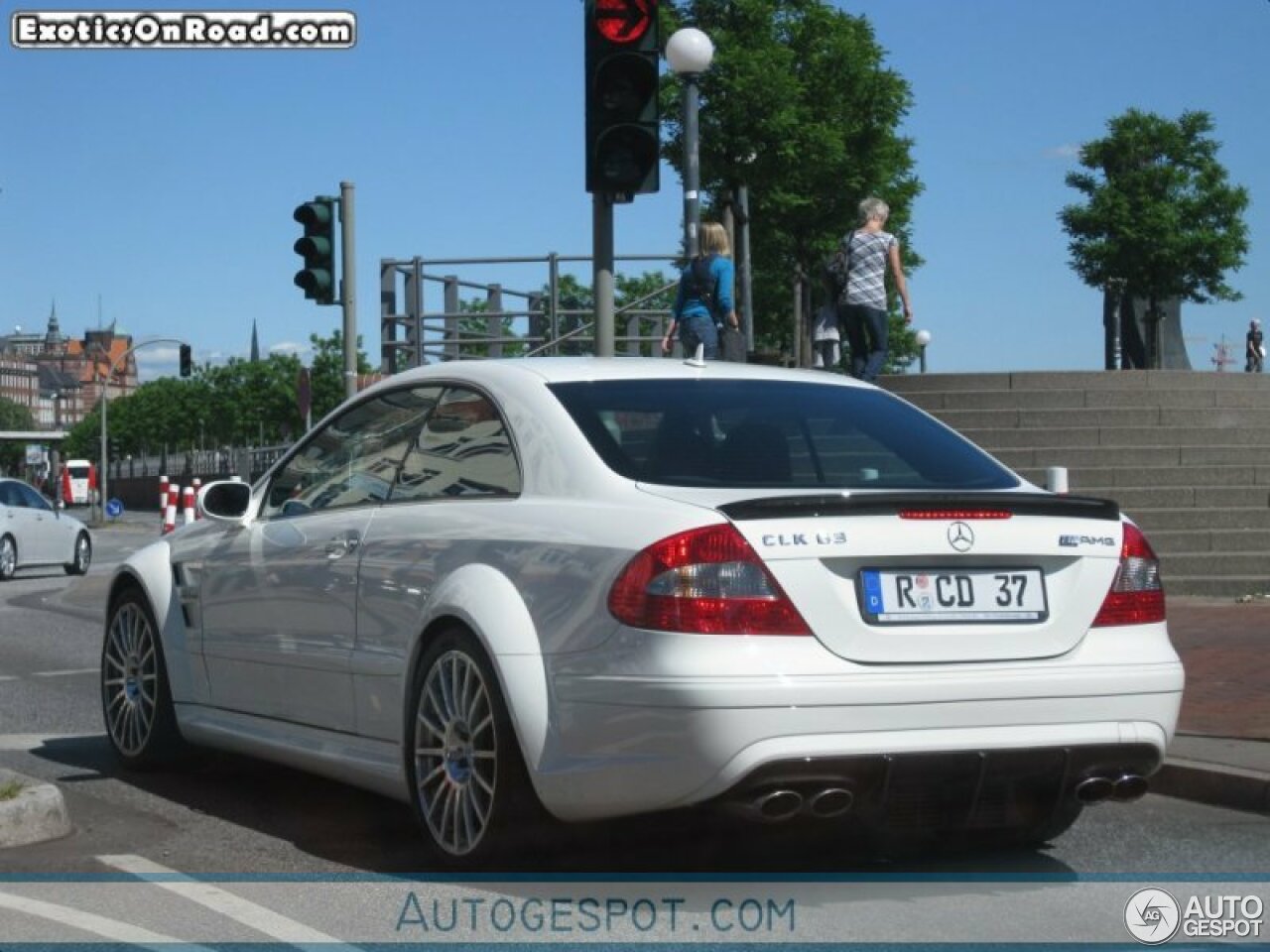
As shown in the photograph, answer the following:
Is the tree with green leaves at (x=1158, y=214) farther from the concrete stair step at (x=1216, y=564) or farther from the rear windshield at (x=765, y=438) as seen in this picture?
the rear windshield at (x=765, y=438)

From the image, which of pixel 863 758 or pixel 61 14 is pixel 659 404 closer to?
pixel 863 758

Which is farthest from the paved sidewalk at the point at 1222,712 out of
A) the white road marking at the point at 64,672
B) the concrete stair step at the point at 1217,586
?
the white road marking at the point at 64,672

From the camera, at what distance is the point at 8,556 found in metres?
29.6

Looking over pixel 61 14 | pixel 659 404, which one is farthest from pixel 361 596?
pixel 61 14

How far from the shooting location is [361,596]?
6.77m

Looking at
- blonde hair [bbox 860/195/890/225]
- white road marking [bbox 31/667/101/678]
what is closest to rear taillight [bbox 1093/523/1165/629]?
white road marking [bbox 31/667/101/678]

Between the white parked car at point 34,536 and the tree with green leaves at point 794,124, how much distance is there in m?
22.7

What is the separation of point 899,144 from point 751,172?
39.6ft

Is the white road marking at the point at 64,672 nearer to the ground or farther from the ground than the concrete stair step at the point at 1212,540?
nearer to the ground

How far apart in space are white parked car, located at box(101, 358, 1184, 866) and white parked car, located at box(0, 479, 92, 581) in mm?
23639

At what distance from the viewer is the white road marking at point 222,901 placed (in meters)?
5.36

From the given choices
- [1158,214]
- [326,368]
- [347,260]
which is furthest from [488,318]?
[326,368]

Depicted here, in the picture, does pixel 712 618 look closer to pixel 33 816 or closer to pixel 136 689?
pixel 33 816

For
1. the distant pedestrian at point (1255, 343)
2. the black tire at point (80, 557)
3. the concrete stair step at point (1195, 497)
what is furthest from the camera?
the distant pedestrian at point (1255, 343)
